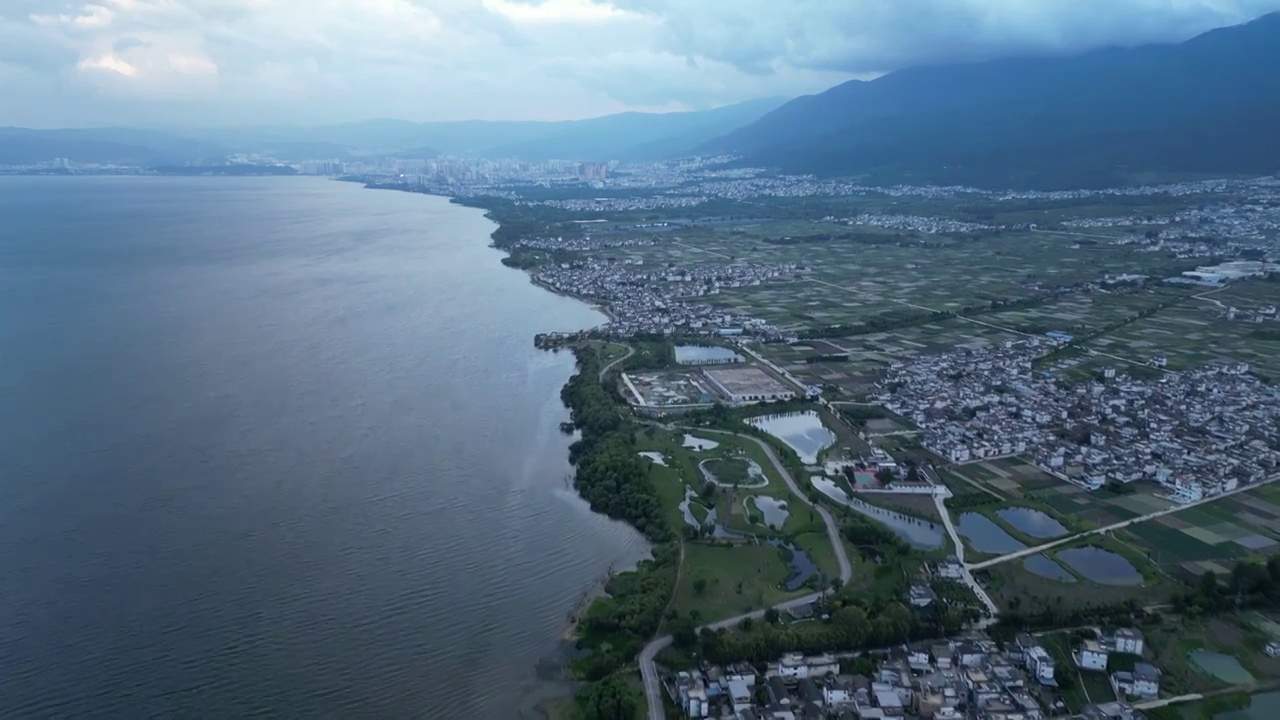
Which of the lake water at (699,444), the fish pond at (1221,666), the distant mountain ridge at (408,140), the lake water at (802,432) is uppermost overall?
the distant mountain ridge at (408,140)

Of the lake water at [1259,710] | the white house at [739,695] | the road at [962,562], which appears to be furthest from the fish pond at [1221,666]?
the white house at [739,695]

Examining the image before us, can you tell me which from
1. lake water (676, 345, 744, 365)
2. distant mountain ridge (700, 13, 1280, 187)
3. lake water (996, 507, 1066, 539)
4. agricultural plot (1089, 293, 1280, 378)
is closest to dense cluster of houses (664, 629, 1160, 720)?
lake water (996, 507, 1066, 539)

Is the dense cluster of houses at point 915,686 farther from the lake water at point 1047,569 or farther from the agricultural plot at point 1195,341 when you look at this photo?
the agricultural plot at point 1195,341

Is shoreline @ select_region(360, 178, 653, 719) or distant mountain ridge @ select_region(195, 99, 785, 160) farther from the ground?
distant mountain ridge @ select_region(195, 99, 785, 160)

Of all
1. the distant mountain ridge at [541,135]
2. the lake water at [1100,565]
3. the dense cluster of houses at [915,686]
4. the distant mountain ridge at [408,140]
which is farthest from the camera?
the distant mountain ridge at [541,135]

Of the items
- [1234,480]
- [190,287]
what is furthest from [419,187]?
[1234,480]

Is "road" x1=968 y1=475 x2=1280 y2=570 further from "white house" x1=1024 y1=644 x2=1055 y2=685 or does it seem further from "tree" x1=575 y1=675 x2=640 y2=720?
"tree" x1=575 y1=675 x2=640 y2=720

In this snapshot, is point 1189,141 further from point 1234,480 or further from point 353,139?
point 353,139
